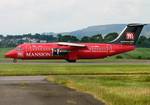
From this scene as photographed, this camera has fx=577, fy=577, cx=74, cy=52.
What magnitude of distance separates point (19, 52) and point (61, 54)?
558 cm

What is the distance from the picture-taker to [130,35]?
7875 centimetres

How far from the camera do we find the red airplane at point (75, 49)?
247ft

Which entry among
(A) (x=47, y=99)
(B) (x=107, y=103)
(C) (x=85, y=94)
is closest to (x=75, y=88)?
(C) (x=85, y=94)

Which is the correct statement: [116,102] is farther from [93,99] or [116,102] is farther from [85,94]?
[85,94]

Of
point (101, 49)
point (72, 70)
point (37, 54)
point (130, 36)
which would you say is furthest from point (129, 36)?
point (72, 70)

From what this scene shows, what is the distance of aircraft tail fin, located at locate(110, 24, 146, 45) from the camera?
78.2m

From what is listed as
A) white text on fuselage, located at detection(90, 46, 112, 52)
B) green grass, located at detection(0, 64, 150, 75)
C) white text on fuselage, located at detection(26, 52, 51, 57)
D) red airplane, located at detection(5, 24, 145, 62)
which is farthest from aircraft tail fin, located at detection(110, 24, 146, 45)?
green grass, located at detection(0, 64, 150, 75)

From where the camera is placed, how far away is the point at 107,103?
2012 centimetres

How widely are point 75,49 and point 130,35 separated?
7850 mm

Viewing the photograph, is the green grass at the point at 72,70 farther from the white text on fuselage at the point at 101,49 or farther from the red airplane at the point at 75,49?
the white text on fuselage at the point at 101,49

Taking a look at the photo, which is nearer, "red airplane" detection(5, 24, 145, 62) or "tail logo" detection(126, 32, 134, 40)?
"red airplane" detection(5, 24, 145, 62)

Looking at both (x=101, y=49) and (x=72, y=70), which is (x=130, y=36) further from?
(x=72, y=70)

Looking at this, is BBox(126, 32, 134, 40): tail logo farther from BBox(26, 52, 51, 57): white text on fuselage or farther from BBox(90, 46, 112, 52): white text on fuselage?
BBox(26, 52, 51, 57): white text on fuselage

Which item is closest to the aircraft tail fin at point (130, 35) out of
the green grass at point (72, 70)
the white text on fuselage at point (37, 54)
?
the white text on fuselage at point (37, 54)
